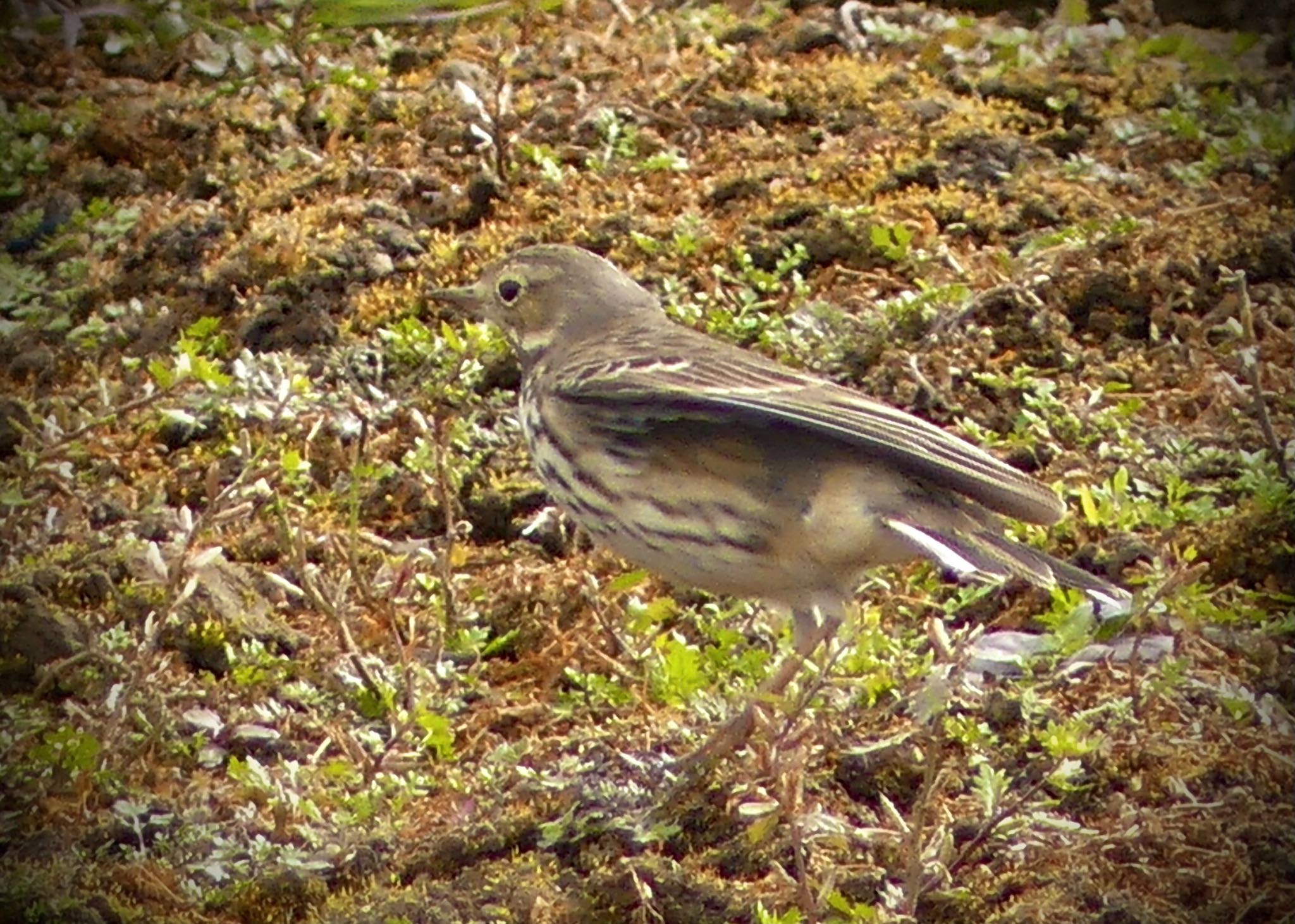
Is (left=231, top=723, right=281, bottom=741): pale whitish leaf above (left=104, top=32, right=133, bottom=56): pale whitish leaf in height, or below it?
below

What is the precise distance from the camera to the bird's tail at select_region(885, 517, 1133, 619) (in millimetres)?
3730

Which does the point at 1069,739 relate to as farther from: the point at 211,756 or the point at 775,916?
the point at 211,756

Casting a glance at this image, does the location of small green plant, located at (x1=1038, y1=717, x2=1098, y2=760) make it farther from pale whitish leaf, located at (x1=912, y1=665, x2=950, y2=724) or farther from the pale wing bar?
pale whitish leaf, located at (x1=912, y1=665, x2=950, y2=724)

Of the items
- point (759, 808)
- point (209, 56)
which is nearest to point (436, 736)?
point (759, 808)

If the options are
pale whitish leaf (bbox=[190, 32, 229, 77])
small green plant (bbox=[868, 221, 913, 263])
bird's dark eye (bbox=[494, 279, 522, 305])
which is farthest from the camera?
pale whitish leaf (bbox=[190, 32, 229, 77])

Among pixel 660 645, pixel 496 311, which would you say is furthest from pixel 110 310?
pixel 660 645

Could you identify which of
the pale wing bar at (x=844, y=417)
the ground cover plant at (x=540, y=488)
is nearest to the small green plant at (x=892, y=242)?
the ground cover plant at (x=540, y=488)

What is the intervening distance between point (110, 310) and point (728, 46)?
2.57 meters

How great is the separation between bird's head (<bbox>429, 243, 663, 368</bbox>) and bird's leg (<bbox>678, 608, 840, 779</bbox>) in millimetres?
957

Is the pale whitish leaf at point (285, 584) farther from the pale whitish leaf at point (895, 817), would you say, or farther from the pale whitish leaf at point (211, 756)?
the pale whitish leaf at point (895, 817)

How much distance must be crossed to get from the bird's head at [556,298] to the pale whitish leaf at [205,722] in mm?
1157

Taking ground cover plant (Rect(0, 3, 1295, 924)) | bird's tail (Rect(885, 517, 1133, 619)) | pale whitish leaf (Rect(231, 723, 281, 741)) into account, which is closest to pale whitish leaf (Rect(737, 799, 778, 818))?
ground cover plant (Rect(0, 3, 1295, 924))

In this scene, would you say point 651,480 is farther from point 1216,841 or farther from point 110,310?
point 110,310

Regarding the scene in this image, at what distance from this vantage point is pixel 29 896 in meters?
3.56
